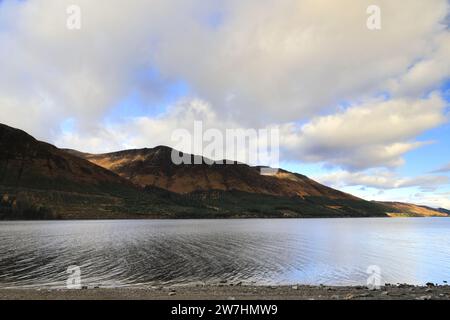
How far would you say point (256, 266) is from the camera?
179 ft

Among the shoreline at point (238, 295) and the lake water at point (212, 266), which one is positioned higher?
the shoreline at point (238, 295)

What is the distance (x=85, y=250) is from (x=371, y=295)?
2290 inches

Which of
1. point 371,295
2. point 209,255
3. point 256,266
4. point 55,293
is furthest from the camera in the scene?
point 209,255

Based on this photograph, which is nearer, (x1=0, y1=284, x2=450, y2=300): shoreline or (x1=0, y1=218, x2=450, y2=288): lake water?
(x1=0, y1=284, x2=450, y2=300): shoreline

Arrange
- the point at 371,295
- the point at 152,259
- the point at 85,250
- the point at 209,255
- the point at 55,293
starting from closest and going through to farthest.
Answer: the point at 371,295 → the point at 55,293 → the point at 152,259 → the point at 209,255 → the point at 85,250

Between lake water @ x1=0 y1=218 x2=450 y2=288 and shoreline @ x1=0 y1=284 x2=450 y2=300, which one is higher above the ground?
shoreline @ x1=0 y1=284 x2=450 y2=300

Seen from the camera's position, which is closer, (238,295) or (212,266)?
(238,295)

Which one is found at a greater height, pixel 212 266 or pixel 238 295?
Answer: pixel 238 295

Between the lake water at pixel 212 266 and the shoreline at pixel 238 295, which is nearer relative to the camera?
the shoreline at pixel 238 295

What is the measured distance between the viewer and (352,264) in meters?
56.1
